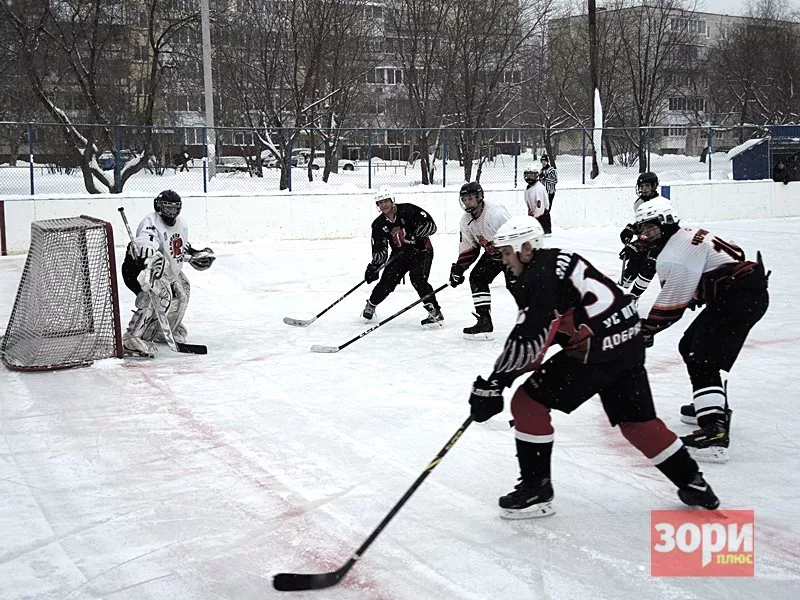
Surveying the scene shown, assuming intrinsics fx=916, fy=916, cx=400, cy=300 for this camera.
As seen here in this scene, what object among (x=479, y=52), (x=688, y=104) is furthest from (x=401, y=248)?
(x=688, y=104)

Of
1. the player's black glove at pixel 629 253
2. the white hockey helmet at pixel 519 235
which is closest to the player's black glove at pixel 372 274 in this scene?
the player's black glove at pixel 629 253

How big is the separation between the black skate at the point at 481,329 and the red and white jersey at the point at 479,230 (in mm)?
459

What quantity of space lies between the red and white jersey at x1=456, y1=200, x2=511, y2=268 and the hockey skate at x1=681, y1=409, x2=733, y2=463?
325cm

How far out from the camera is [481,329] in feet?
24.5

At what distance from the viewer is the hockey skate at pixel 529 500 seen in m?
3.56

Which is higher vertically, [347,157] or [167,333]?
[347,157]

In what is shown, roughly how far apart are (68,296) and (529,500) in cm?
443

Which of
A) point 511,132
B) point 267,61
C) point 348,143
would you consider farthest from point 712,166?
point 267,61

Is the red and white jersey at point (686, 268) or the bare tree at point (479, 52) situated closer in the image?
the red and white jersey at point (686, 268)

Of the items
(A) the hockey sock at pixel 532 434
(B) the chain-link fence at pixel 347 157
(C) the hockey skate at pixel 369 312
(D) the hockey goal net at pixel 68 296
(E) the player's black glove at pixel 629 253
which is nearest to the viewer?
(A) the hockey sock at pixel 532 434

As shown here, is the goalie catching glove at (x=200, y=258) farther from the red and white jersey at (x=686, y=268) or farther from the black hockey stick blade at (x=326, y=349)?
the red and white jersey at (x=686, y=268)

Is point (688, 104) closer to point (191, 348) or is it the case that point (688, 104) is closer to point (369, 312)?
point (369, 312)

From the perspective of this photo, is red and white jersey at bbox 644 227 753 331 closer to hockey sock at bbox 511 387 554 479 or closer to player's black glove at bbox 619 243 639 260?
hockey sock at bbox 511 387 554 479

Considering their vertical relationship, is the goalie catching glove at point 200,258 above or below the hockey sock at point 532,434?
above
